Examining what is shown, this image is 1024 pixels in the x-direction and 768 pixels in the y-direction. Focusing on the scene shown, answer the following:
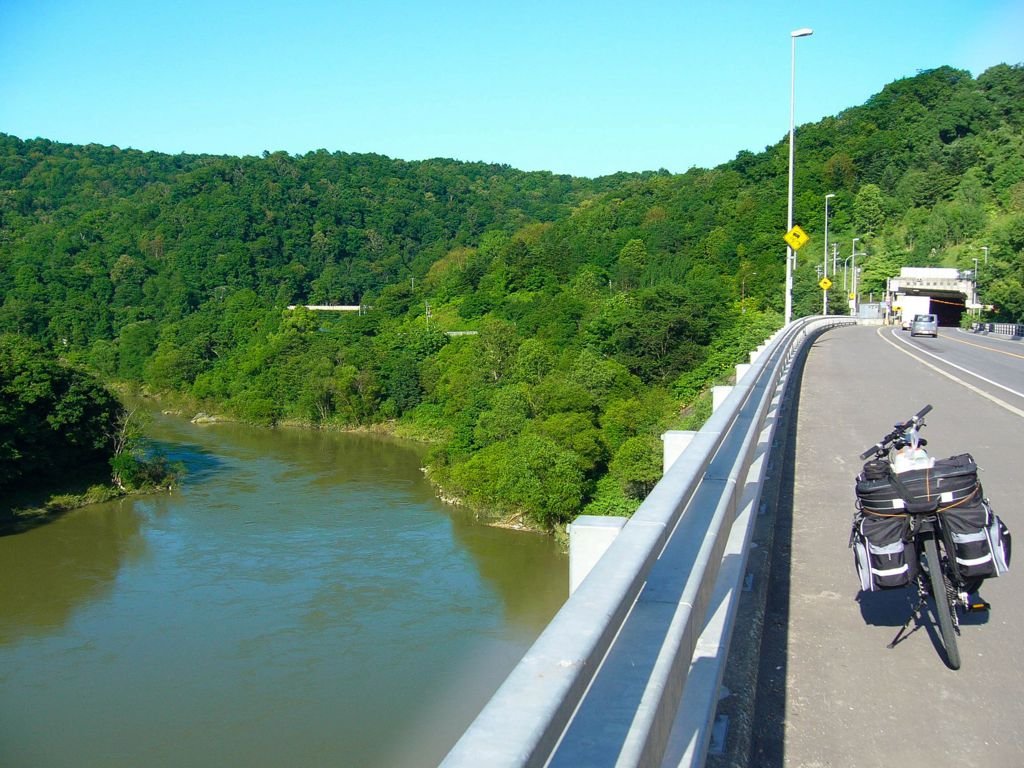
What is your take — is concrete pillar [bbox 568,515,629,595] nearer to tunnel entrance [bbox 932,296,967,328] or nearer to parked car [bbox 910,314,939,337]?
parked car [bbox 910,314,939,337]

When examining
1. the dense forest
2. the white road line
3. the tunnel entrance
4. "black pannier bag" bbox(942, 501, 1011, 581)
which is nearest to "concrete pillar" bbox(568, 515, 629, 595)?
"black pannier bag" bbox(942, 501, 1011, 581)

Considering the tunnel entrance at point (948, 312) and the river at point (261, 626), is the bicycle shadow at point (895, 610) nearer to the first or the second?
the river at point (261, 626)

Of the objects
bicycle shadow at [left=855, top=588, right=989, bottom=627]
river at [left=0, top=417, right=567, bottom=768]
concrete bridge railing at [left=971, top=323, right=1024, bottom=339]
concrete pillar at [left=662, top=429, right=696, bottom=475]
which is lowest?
river at [left=0, top=417, right=567, bottom=768]

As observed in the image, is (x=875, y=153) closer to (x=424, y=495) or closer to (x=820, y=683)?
(x=424, y=495)

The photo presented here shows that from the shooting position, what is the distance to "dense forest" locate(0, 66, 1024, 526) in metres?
45.2

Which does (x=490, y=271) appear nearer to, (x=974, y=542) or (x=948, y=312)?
(x=948, y=312)

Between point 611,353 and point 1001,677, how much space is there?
52.4 metres

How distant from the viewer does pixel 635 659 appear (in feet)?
6.78

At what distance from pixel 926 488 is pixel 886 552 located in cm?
35

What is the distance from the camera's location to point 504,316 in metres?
75.9

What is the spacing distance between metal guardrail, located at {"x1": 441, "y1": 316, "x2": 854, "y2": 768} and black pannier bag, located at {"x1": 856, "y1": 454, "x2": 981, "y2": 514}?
2.34 feet

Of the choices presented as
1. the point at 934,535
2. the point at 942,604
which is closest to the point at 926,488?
the point at 934,535

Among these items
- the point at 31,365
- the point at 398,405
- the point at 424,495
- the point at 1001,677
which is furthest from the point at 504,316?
the point at 1001,677

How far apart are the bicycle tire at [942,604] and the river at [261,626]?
15780mm
